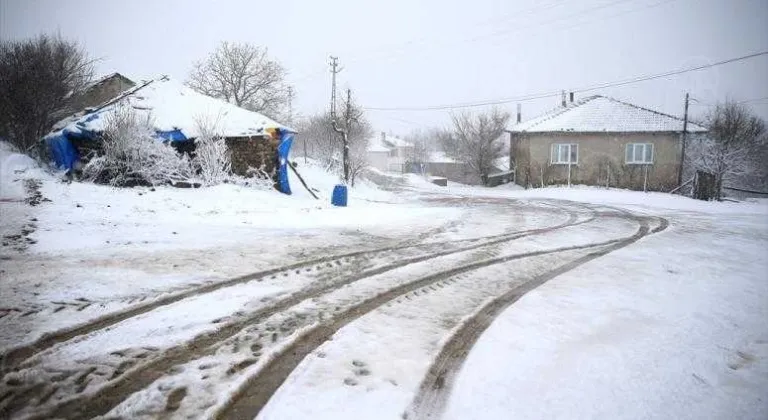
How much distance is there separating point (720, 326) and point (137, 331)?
19.7 ft

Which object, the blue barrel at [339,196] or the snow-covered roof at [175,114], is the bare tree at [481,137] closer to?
the snow-covered roof at [175,114]

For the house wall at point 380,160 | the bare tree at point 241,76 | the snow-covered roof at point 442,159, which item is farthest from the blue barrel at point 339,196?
the house wall at point 380,160

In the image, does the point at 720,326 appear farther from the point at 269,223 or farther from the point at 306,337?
the point at 269,223

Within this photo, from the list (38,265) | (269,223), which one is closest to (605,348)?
(38,265)

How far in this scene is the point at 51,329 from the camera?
379cm

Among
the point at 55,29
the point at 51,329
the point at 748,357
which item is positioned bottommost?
the point at 748,357

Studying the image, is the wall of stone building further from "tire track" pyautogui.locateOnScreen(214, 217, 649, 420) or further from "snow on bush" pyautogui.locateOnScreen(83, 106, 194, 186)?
"tire track" pyautogui.locateOnScreen(214, 217, 649, 420)

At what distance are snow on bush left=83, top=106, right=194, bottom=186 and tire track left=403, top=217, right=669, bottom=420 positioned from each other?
12.7 m

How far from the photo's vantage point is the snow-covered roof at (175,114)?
15.3 m

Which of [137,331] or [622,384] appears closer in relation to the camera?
[622,384]

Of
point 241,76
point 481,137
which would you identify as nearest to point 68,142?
point 241,76

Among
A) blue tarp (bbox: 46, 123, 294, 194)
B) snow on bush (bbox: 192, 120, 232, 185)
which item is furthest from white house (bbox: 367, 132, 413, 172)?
blue tarp (bbox: 46, 123, 294, 194)

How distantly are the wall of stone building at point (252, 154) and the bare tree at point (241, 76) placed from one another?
2360 centimetres

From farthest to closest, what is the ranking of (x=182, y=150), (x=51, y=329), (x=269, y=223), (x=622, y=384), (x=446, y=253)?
1. (x=182, y=150)
2. (x=269, y=223)
3. (x=446, y=253)
4. (x=51, y=329)
5. (x=622, y=384)
